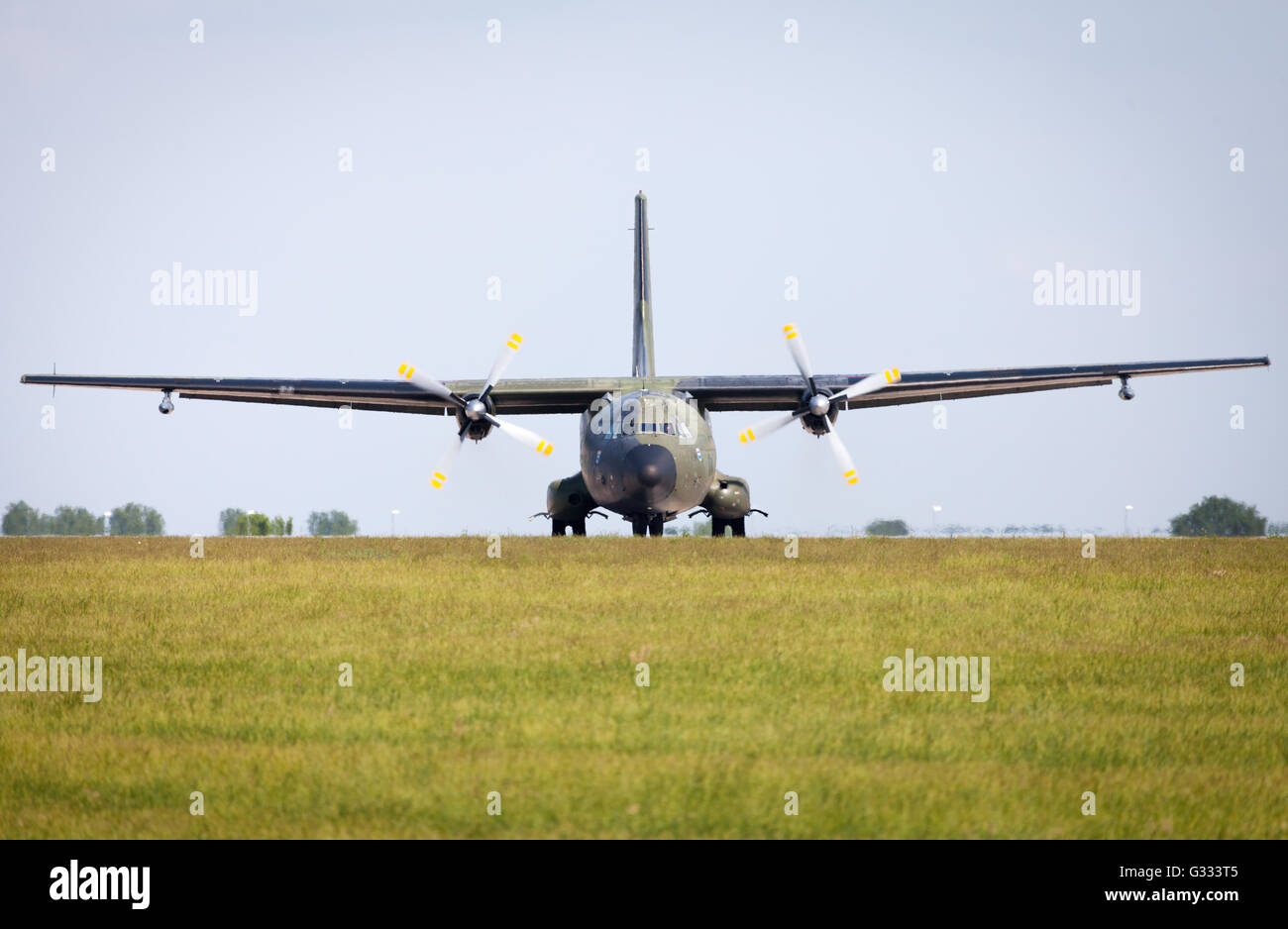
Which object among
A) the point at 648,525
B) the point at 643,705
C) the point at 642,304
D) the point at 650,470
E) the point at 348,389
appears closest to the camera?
the point at 643,705

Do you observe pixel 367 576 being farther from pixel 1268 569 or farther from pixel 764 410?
pixel 764 410

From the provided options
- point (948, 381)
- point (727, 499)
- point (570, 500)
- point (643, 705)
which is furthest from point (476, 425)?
point (643, 705)

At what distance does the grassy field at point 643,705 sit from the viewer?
29.0ft

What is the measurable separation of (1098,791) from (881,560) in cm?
1510

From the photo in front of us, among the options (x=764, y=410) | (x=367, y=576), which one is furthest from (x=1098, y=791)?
(x=764, y=410)

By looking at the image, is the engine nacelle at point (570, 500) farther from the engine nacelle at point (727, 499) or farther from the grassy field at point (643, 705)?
the grassy field at point (643, 705)

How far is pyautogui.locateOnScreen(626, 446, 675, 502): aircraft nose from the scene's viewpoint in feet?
95.7

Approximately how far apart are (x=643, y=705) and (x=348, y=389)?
2453 cm

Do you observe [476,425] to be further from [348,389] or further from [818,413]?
[818,413]

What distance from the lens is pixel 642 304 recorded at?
4372 centimetres

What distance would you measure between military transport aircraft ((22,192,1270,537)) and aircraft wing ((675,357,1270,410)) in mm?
34

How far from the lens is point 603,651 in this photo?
14492 millimetres

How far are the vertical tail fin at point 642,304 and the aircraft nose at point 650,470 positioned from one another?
449 inches

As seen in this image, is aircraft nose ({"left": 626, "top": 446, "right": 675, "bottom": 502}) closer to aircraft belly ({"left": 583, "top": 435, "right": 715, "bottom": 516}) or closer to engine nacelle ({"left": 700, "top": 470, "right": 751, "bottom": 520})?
aircraft belly ({"left": 583, "top": 435, "right": 715, "bottom": 516})
